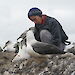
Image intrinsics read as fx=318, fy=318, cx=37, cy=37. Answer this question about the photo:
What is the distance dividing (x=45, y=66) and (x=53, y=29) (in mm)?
1198

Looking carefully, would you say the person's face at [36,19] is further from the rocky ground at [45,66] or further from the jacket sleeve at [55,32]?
the rocky ground at [45,66]

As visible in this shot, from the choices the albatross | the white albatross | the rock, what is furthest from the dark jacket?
the white albatross

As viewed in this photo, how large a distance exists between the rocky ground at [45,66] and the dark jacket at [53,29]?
63 cm

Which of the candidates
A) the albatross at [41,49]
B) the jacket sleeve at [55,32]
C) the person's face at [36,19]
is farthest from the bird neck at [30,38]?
the jacket sleeve at [55,32]

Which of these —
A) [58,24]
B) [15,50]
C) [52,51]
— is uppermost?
[58,24]

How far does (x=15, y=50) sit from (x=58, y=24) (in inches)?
113

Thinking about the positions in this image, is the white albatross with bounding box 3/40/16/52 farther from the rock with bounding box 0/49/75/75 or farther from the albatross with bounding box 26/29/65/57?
the albatross with bounding box 26/29/65/57

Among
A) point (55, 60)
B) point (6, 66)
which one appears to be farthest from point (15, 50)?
point (55, 60)

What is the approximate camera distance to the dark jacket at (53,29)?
8672 mm

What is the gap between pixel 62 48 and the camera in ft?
29.4

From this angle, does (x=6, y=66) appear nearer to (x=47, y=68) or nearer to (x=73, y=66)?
(x=47, y=68)

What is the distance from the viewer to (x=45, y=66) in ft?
26.3

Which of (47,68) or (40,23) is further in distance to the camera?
(40,23)

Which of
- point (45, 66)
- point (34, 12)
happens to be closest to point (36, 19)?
point (34, 12)
